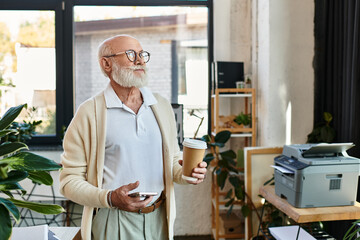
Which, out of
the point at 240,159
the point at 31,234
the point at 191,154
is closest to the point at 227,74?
the point at 240,159

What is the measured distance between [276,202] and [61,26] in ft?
9.23

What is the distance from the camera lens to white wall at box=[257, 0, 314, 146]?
319 centimetres

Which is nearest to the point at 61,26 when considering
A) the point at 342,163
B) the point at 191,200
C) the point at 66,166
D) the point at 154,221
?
the point at 191,200

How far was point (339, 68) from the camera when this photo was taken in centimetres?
285

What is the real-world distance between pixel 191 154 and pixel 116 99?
0.54 meters

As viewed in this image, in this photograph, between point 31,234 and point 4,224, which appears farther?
point 31,234

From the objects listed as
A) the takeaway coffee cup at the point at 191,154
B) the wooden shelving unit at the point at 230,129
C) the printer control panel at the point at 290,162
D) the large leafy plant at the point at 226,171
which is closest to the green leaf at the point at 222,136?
the large leafy plant at the point at 226,171

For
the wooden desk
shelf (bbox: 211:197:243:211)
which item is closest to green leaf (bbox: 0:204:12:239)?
the wooden desk

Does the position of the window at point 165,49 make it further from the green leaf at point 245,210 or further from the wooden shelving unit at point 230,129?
the green leaf at point 245,210

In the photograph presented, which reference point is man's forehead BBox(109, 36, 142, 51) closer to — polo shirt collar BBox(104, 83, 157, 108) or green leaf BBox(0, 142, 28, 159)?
polo shirt collar BBox(104, 83, 157, 108)

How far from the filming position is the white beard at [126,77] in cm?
179

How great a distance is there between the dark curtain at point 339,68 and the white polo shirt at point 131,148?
1600 mm

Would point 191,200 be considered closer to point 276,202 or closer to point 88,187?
point 276,202

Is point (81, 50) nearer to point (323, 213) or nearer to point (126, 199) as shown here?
point (126, 199)
